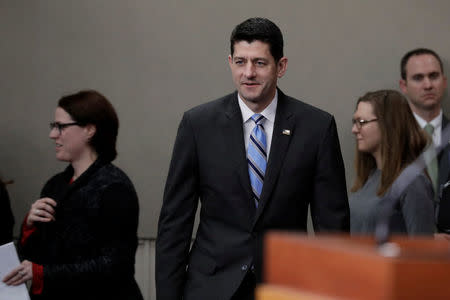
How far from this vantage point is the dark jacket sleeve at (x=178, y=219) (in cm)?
270

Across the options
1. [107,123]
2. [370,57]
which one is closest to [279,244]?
[107,123]

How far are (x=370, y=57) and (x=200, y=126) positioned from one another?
2246mm

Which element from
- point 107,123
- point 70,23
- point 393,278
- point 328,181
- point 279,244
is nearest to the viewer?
point 393,278

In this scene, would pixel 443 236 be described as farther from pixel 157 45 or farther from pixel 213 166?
pixel 157 45

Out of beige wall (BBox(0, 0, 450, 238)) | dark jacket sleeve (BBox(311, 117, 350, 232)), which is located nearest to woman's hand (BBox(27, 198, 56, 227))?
dark jacket sleeve (BBox(311, 117, 350, 232))

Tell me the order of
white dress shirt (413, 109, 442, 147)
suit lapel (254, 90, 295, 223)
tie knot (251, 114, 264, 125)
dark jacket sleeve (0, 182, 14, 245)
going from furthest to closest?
white dress shirt (413, 109, 442, 147)
dark jacket sleeve (0, 182, 14, 245)
tie knot (251, 114, 264, 125)
suit lapel (254, 90, 295, 223)

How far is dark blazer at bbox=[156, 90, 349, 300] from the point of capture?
2615 mm

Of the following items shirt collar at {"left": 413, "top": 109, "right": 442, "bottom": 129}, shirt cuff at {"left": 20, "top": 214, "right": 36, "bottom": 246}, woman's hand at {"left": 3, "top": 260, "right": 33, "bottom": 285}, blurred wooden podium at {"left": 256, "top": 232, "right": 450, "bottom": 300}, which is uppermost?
blurred wooden podium at {"left": 256, "top": 232, "right": 450, "bottom": 300}

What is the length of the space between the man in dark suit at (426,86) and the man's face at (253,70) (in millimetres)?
1910

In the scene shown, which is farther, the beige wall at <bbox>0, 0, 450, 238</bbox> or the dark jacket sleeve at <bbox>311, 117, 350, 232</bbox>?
the beige wall at <bbox>0, 0, 450, 238</bbox>

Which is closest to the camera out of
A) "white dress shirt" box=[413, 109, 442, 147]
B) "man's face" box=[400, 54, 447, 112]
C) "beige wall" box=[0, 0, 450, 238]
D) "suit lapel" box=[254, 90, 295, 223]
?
"suit lapel" box=[254, 90, 295, 223]

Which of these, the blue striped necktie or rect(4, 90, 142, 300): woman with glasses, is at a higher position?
the blue striped necktie

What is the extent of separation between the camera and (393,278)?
36.9 inches

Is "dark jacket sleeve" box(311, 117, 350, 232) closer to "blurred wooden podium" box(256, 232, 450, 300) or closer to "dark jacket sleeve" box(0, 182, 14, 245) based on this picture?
"blurred wooden podium" box(256, 232, 450, 300)
